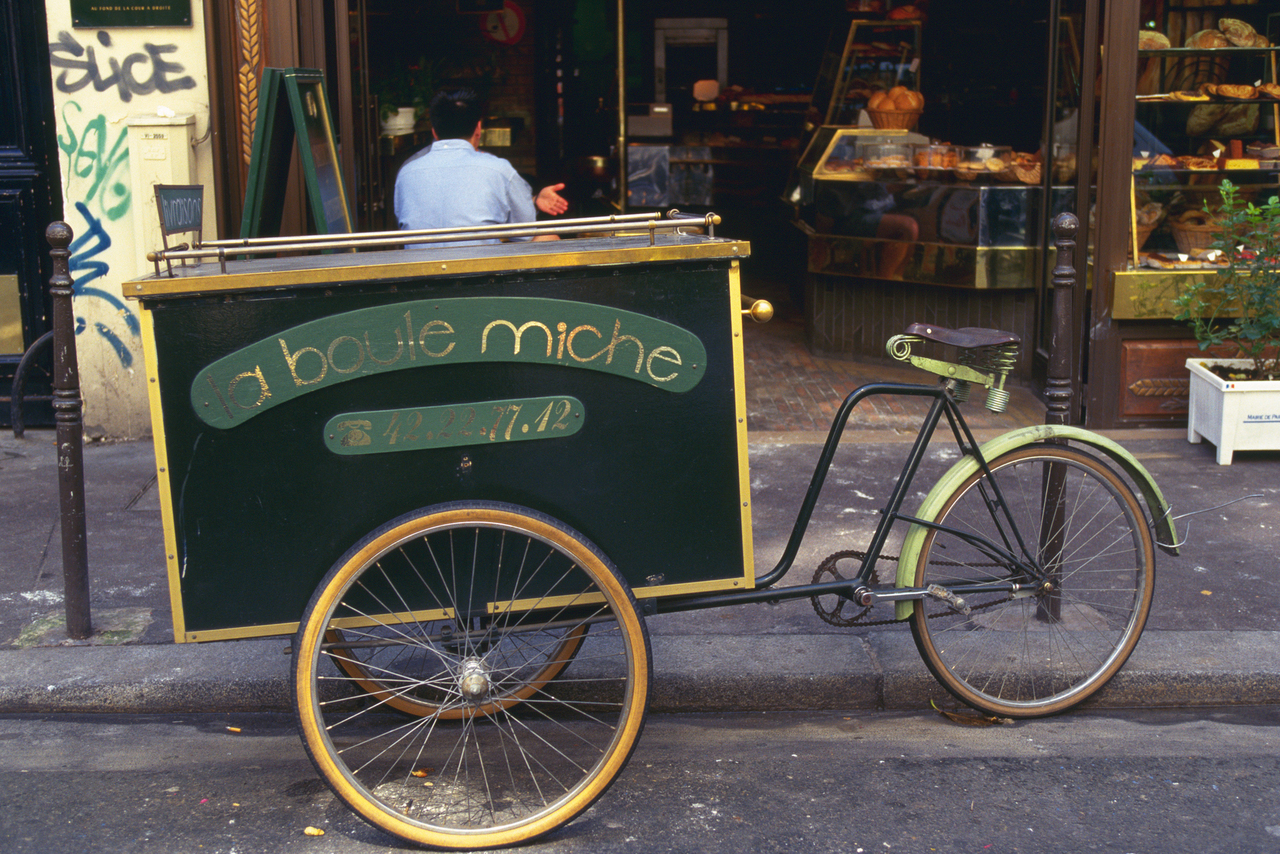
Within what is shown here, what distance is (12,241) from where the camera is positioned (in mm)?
6547

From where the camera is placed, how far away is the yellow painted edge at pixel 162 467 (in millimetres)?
2857

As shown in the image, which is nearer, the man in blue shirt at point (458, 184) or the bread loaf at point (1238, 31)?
the man in blue shirt at point (458, 184)

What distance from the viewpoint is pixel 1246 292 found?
19.4ft

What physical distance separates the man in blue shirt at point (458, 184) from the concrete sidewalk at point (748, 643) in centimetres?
168

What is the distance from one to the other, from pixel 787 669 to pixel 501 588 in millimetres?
1192

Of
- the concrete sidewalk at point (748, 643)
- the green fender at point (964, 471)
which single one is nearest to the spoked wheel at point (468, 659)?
the concrete sidewalk at point (748, 643)

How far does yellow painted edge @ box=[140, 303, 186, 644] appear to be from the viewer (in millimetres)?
2857

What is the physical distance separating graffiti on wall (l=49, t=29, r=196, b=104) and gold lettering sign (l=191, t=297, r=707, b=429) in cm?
390

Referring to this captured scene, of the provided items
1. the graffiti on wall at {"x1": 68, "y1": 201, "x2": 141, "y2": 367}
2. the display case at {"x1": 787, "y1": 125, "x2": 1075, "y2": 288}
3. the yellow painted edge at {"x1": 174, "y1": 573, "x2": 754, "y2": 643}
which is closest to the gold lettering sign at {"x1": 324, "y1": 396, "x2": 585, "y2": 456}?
the yellow painted edge at {"x1": 174, "y1": 573, "x2": 754, "y2": 643}

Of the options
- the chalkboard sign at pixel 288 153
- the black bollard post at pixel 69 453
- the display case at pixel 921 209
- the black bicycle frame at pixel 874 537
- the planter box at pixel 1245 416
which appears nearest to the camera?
the black bicycle frame at pixel 874 537

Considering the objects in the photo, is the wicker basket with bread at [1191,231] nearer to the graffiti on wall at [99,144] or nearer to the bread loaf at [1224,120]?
the bread loaf at [1224,120]

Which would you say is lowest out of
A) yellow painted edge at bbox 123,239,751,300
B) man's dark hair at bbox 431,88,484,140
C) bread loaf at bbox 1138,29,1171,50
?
yellow painted edge at bbox 123,239,751,300

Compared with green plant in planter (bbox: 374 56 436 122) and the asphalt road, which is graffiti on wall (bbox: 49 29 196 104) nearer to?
green plant in planter (bbox: 374 56 436 122)

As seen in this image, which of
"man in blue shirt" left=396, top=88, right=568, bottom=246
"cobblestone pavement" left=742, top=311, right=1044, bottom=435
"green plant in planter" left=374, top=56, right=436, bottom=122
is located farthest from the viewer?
"green plant in planter" left=374, top=56, right=436, bottom=122
